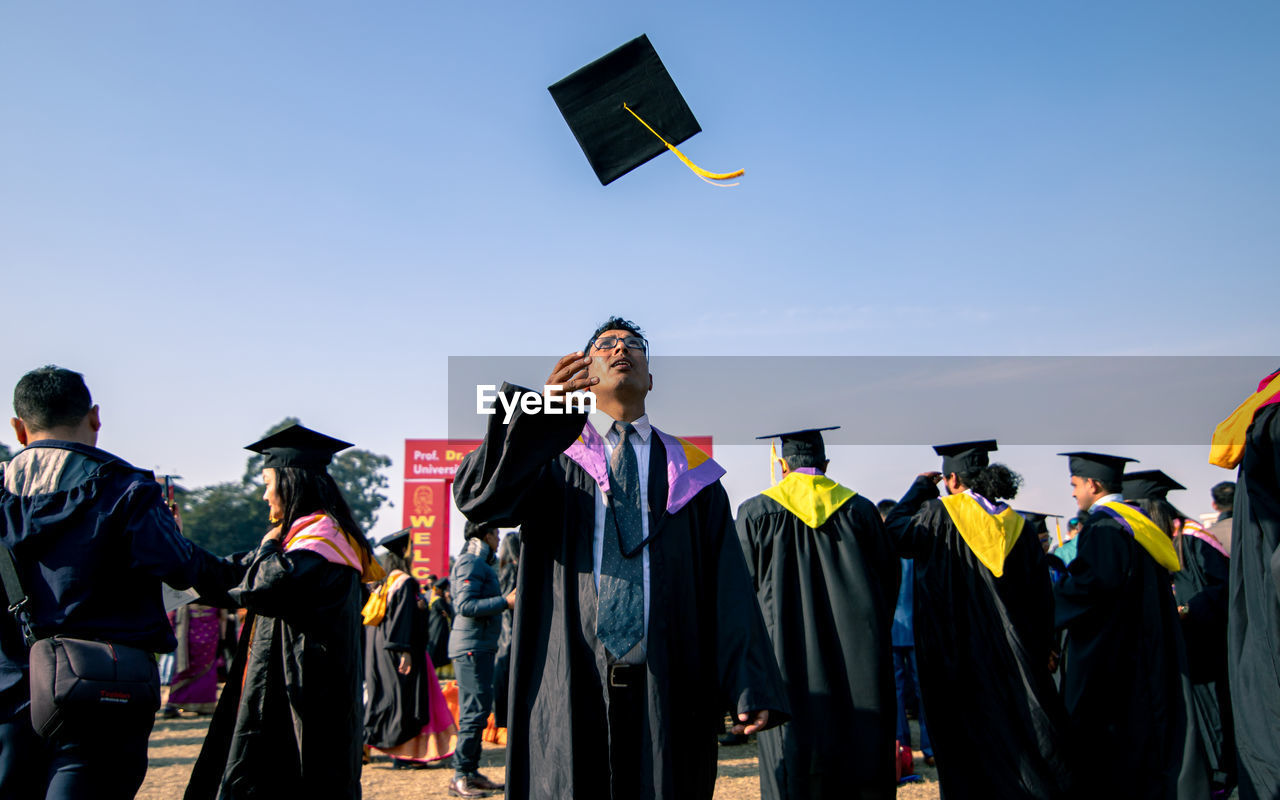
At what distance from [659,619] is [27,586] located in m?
2.16

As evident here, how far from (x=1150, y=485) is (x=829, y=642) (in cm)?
326

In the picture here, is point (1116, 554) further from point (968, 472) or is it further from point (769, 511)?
point (769, 511)

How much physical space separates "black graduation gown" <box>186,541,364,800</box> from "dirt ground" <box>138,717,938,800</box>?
2.85m

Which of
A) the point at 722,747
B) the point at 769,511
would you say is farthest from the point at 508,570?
the point at 769,511

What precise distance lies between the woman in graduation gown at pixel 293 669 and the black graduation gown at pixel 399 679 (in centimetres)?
337

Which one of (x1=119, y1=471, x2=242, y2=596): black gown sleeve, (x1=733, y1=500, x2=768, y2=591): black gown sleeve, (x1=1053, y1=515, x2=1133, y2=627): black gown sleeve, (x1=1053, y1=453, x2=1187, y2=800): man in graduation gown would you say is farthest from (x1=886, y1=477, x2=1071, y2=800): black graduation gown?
(x1=119, y1=471, x2=242, y2=596): black gown sleeve

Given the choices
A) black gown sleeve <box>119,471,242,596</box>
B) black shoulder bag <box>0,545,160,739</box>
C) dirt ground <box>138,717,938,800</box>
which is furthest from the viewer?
dirt ground <box>138,717,938,800</box>

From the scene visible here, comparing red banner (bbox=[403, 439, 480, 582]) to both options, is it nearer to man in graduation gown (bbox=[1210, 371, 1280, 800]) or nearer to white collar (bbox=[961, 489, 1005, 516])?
white collar (bbox=[961, 489, 1005, 516])

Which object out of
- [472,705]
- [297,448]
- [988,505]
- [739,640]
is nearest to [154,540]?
[297,448]

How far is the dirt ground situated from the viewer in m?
6.58

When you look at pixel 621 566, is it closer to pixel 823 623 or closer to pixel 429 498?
pixel 823 623

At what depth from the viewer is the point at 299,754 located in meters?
4.05

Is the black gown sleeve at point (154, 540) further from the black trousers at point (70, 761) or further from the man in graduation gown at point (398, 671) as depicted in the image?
the man in graduation gown at point (398, 671)

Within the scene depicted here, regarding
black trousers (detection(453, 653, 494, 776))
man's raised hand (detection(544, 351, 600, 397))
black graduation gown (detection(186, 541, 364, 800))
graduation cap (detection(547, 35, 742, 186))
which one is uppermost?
graduation cap (detection(547, 35, 742, 186))
